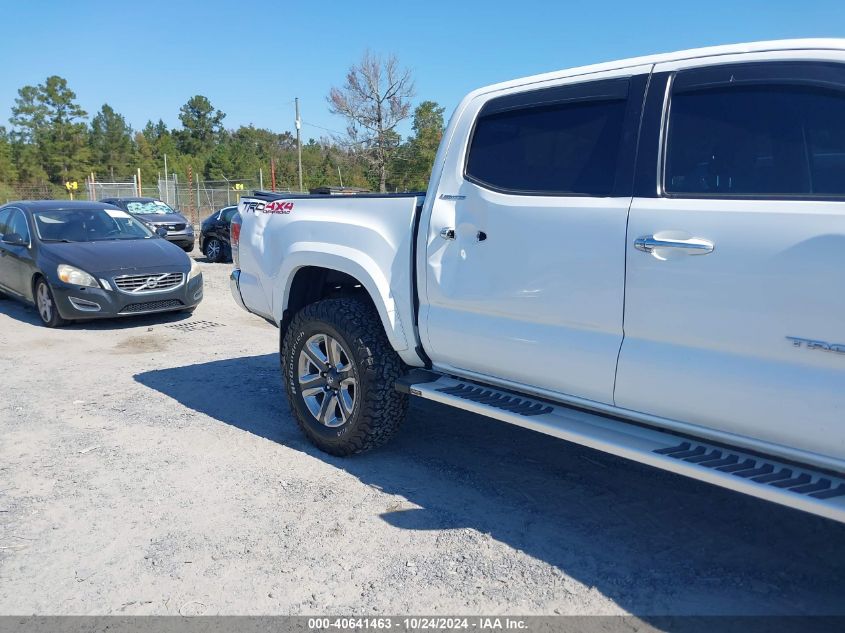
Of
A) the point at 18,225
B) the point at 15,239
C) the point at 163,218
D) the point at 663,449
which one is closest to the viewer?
the point at 663,449

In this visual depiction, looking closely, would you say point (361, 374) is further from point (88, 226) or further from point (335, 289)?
point (88, 226)

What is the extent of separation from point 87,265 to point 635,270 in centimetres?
745

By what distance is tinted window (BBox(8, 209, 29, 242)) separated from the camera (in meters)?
9.25

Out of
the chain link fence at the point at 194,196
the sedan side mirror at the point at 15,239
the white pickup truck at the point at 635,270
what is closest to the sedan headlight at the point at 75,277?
the sedan side mirror at the point at 15,239

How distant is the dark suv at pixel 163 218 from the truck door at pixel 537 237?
15.4 meters

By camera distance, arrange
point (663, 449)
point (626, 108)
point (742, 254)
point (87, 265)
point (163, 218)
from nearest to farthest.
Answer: point (742, 254) → point (663, 449) → point (626, 108) → point (87, 265) → point (163, 218)

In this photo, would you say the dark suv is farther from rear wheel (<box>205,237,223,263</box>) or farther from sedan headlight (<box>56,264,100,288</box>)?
sedan headlight (<box>56,264,100,288</box>)

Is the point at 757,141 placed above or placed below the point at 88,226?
above

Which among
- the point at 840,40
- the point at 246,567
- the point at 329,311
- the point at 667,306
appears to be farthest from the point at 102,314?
the point at 840,40

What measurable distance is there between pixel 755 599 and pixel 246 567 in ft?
7.16

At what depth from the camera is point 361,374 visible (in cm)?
407

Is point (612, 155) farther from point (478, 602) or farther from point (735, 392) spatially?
point (478, 602)

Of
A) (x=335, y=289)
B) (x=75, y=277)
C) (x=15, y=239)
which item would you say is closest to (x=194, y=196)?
(x=15, y=239)

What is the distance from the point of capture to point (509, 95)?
11.8 ft
